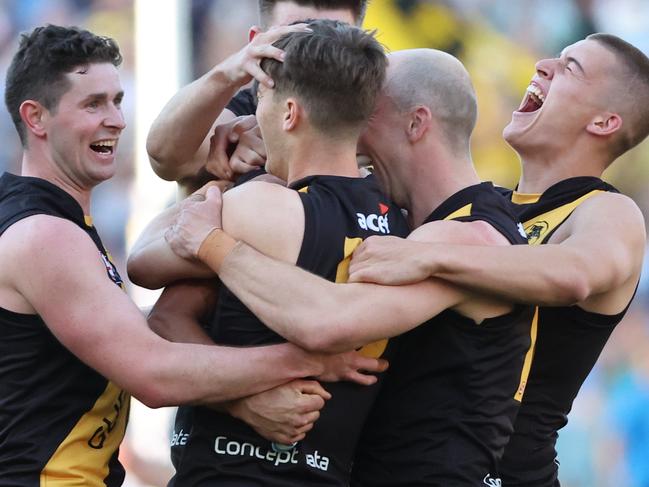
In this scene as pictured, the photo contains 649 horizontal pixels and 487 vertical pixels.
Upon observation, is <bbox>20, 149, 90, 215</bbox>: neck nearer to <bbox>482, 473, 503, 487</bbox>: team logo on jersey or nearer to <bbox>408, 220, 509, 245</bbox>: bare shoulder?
<bbox>408, 220, 509, 245</bbox>: bare shoulder

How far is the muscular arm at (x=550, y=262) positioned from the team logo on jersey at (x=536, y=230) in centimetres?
11

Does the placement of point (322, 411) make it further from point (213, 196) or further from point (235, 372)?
point (213, 196)

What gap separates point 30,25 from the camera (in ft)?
32.7

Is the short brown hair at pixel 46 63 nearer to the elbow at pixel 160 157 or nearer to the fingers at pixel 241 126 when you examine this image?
the elbow at pixel 160 157

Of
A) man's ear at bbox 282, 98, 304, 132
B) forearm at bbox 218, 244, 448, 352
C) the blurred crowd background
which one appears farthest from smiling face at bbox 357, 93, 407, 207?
the blurred crowd background

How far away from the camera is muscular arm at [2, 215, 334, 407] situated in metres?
3.95

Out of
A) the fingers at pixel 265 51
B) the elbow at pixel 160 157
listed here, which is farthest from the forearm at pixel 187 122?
the fingers at pixel 265 51

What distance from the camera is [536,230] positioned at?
482 centimetres

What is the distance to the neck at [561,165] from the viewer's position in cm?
514

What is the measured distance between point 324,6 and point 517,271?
1650 millimetres

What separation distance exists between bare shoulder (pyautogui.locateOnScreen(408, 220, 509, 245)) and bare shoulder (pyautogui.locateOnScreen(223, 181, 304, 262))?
0.45 m

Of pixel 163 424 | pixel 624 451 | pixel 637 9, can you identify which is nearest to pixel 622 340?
pixel 624 451

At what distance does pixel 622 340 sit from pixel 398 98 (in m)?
5.75

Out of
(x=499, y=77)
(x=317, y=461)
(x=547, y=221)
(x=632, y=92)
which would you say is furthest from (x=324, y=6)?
(x=499, y=77)
